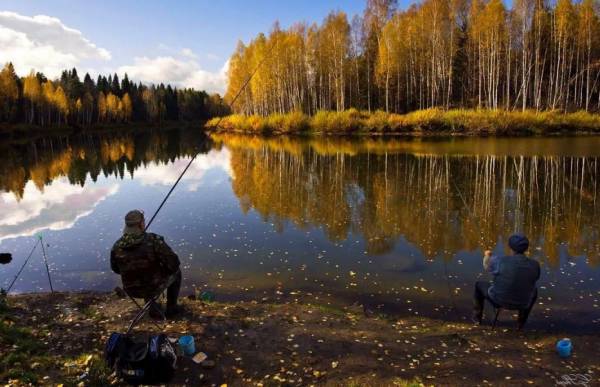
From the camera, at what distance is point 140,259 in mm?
6918

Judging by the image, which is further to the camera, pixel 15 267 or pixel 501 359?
pixel 15 267

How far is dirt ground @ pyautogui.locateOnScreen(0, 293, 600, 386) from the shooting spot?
586 centimetres

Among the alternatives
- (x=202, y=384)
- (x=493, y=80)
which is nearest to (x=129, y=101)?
(x=493, y=80)

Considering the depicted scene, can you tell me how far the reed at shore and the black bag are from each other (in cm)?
3771

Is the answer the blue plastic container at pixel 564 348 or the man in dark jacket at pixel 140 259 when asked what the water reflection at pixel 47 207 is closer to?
the man in dark jacket at pixel 140 259

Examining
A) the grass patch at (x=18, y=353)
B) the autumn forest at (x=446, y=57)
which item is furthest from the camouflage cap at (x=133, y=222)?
the autumn forest at (x=446, y=57)

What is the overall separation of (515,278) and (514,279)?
25 millimetres

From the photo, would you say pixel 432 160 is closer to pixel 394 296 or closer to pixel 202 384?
pixel 394 296

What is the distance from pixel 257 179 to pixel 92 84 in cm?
10973

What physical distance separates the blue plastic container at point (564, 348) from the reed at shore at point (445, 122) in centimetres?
3845

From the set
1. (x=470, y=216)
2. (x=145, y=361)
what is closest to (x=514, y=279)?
(x=145, y=361)

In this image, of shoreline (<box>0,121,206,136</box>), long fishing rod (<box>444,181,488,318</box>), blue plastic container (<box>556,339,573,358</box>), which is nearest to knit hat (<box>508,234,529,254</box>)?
blue plastic container (<box>556,339,573,358</box>)

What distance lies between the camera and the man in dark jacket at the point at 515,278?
701cm

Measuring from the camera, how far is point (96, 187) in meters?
25.4
